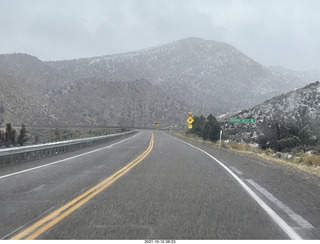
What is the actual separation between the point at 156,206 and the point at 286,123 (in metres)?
28.4

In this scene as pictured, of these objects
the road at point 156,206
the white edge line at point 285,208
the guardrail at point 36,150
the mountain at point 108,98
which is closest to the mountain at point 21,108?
the mountain at point 108,98

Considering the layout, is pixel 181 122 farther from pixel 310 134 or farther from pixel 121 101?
pixel 310 134

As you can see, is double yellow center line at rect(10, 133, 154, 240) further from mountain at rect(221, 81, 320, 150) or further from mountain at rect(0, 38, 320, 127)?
mountain at rect(0, 38, 320, 127)

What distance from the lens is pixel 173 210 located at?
5.45 metres

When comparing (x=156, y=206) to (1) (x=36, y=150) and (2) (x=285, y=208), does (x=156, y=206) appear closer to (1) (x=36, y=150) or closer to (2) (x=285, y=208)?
(2) (x=285, y=208)

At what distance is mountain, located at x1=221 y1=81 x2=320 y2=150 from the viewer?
28688 mm

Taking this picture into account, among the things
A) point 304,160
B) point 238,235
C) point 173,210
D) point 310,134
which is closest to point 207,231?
point 238,235

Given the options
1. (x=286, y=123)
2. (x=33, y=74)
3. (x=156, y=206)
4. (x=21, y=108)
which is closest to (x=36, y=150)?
(x=156, y=206)

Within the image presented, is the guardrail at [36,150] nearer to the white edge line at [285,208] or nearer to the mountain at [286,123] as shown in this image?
the white edge line at [285,208]

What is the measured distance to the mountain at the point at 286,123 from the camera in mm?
28688

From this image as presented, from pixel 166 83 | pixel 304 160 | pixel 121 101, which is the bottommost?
pixel 304 160

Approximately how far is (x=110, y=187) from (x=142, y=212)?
7.88 ft

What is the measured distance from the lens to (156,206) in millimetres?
5730

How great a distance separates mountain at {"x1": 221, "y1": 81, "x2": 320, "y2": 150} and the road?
69.4 feet
